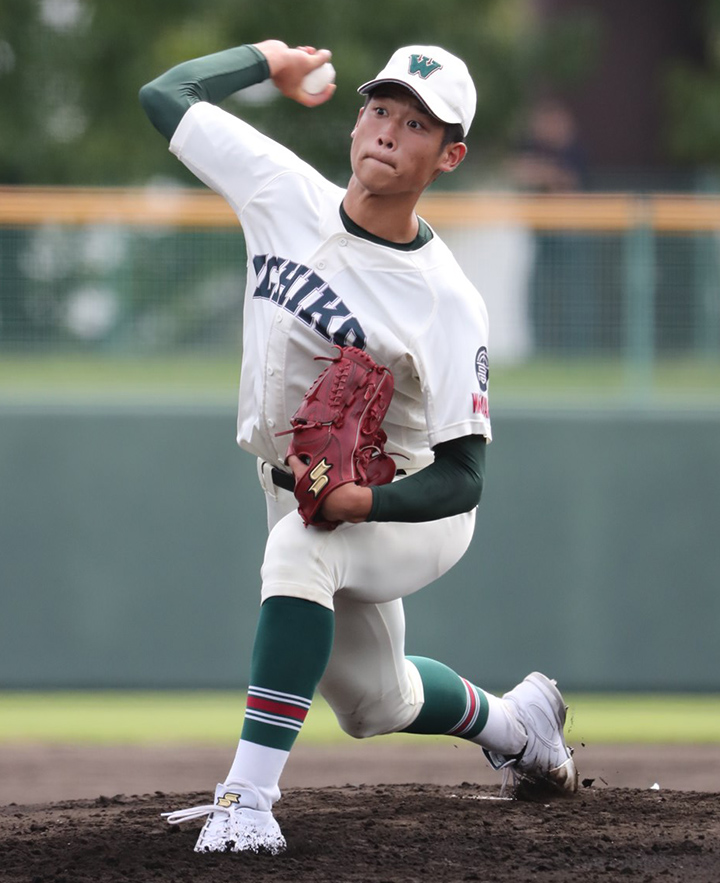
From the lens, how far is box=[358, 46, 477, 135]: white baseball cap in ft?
12.4

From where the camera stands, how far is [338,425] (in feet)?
12.1

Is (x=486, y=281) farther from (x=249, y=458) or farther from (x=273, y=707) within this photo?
(x=273, y=707)

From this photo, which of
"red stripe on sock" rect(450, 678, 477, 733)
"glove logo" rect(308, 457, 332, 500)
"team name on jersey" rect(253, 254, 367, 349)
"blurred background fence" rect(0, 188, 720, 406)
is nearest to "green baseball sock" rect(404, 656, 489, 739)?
"red stripe on sock" rect(450, 678, 477, 733)

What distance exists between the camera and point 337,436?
3.69 metres

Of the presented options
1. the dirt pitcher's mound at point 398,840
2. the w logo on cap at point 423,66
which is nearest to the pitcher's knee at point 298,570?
the dirt pitcher's mound at point 398,840

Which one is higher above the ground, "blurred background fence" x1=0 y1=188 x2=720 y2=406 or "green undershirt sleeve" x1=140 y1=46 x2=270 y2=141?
"blurred background fence" x1=0 y1=188 x2=720 y2=406

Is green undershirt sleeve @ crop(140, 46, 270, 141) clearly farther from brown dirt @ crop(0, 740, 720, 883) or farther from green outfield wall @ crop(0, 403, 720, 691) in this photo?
green outfield wall @ crop(0, 403, 720, 691)

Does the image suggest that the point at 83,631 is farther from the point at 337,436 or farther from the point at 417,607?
the point at 337,436

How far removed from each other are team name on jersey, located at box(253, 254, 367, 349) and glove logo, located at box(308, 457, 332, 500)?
1.09ft

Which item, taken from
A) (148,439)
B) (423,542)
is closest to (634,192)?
(148,439)

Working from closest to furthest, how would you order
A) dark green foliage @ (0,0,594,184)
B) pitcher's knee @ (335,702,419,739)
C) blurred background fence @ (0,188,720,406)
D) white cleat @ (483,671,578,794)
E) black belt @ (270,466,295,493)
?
black belt @ (270,466,295,493), pitcher's knee @ (335,702,419,739), white cleat @ (483,671,578,794), blurred background fence @ (0,188,720,406), dark green foliage @ (0,0,594,184)

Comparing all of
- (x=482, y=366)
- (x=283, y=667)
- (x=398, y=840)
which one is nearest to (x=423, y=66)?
(x=482, y=366)

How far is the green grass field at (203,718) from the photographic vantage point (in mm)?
7348

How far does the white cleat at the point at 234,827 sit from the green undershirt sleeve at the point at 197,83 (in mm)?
1692
